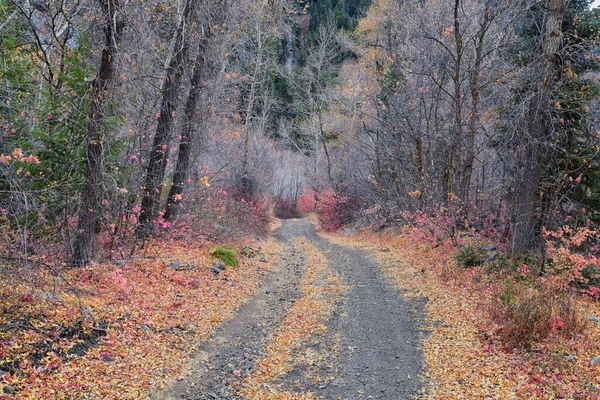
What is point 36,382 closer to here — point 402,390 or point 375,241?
point 402,390

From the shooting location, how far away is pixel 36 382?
461 cm

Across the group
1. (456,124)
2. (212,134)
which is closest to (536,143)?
(456,124)

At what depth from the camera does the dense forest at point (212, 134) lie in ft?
24.6

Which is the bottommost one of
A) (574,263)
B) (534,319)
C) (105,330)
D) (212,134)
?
(105,330)

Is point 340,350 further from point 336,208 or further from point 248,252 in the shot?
point 336,208

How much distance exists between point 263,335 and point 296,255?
30.1 ft

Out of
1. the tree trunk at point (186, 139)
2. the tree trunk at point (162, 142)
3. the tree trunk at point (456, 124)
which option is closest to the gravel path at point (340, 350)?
the tree trunk at point (162, 142)

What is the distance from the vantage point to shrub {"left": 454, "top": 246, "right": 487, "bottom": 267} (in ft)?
33.4

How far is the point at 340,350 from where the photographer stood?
6.46 meters

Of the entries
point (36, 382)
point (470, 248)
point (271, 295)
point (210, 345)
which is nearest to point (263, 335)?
point (210, 345)

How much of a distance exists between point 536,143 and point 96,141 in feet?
27.5

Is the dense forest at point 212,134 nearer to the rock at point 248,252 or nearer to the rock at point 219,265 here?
the rock at point 248,252

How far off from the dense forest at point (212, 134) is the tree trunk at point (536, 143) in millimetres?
32

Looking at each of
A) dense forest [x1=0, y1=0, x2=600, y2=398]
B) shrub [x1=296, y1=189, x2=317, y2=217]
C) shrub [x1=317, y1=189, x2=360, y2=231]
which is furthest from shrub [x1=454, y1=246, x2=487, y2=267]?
shrub [x1=296, y1=189, x2=317, y2=217]
